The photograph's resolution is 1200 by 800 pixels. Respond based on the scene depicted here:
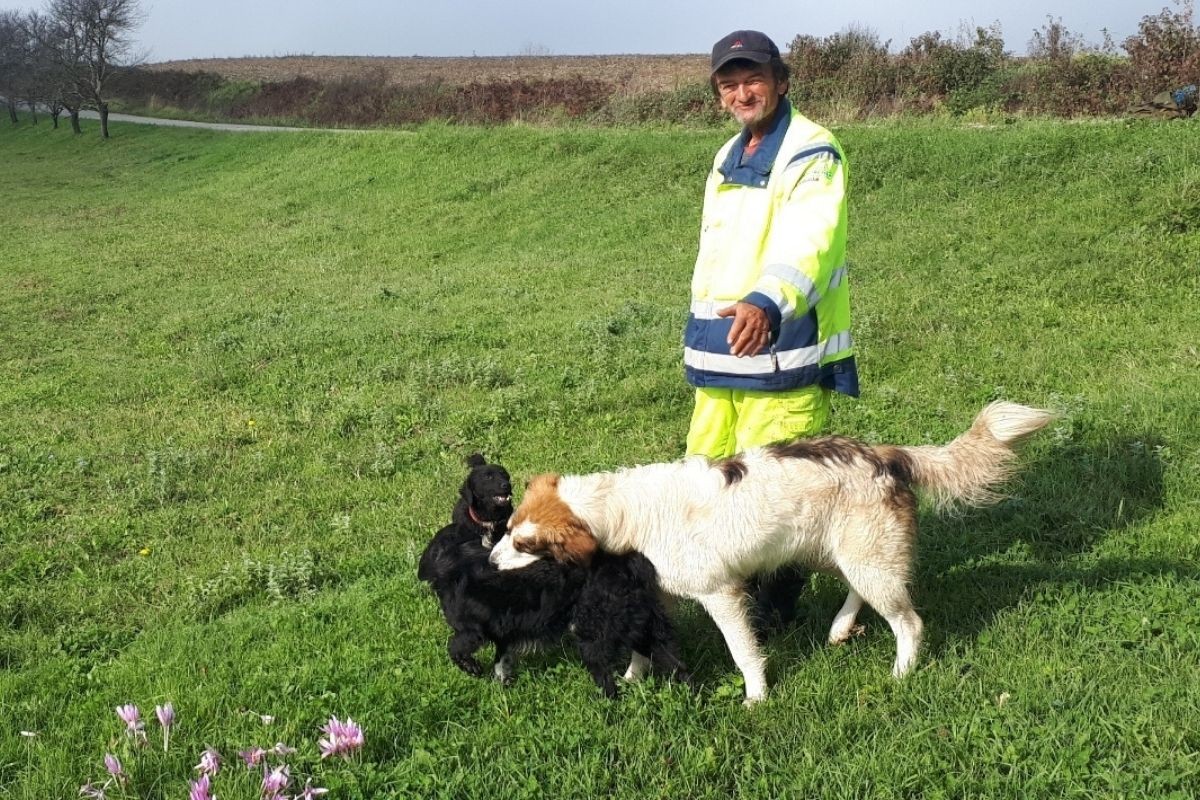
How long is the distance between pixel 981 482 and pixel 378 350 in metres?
7.78

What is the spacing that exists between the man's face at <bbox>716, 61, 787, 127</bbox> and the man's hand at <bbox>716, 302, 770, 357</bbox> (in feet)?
2.70

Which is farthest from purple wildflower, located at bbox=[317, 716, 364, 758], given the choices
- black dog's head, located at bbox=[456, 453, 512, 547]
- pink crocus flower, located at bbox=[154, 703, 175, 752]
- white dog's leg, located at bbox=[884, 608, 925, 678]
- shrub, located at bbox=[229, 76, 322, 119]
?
shrub, located at bbox=[229, 76, 322, 119]

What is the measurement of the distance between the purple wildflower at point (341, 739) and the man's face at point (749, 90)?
109 inches

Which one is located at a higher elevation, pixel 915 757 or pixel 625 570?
pixel 625 570

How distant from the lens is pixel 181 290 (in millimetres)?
15242

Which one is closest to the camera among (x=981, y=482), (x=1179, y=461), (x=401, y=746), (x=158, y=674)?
(x=401, y=746)

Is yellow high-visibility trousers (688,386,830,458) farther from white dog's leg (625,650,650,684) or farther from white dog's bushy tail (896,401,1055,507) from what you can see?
white dog's leg (625,650,650,684)

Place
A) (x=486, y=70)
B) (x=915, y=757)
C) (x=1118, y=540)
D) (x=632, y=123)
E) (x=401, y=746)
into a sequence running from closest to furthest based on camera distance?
(x=915, y=757), (x=401, y=746), (x=1118, y=540), (x=632, y=123), (x=486, y=70)

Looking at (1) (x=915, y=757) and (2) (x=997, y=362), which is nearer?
(1) (x=915, y=757)

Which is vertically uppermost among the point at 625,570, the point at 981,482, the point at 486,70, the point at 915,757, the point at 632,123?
the point at 486,70

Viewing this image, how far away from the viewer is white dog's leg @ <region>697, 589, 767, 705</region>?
148 inches

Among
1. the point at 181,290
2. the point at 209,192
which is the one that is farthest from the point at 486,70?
the point at 181,290

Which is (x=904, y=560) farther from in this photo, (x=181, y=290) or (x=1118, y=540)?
(x=181, y=290)

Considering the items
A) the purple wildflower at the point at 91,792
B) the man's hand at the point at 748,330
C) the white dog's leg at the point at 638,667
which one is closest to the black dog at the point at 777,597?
the white dog's leg at the point at 638,667
